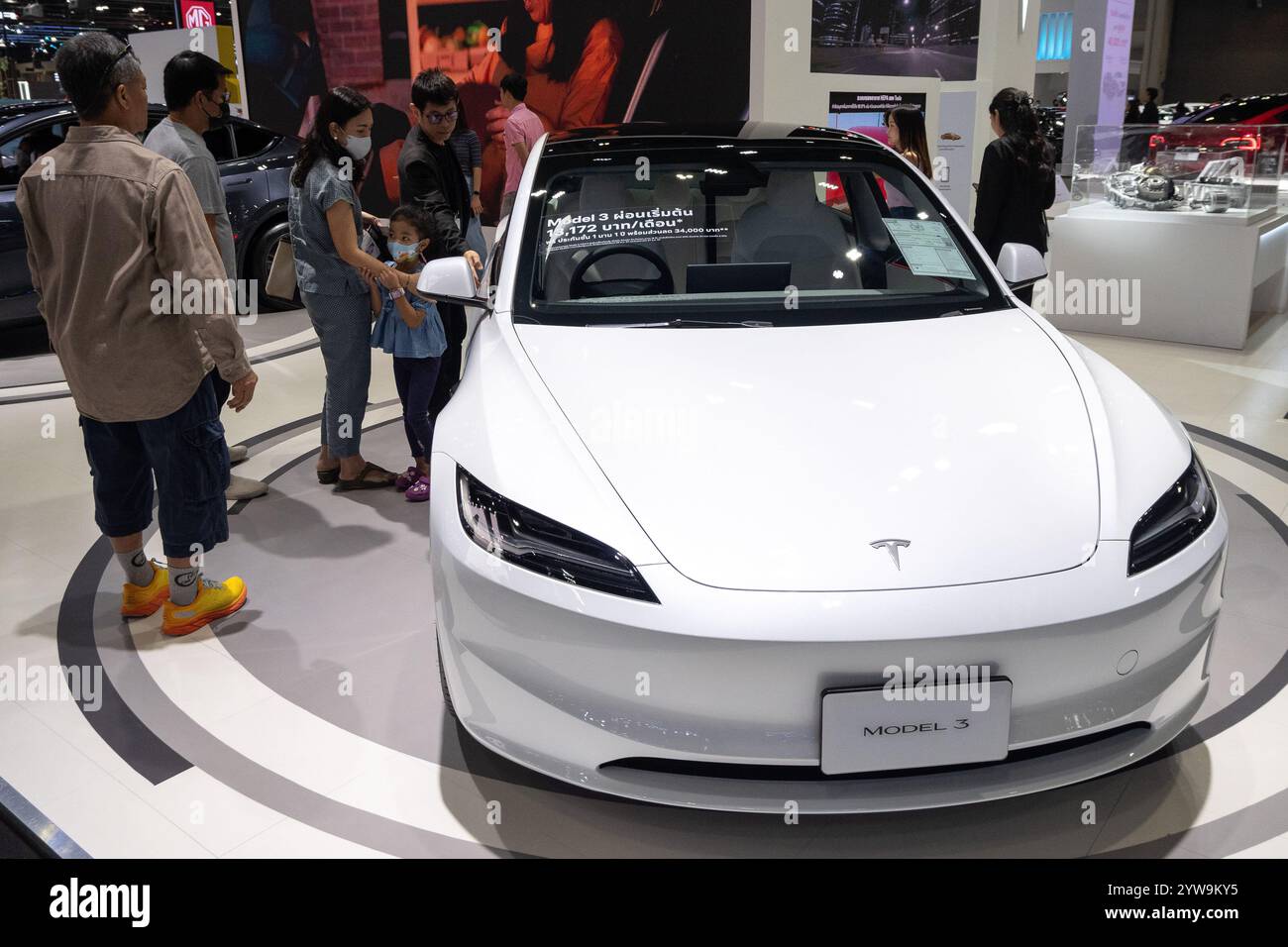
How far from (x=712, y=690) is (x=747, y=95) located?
7605 mm

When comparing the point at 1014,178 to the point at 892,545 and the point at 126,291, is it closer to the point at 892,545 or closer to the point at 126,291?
the point at 892,545

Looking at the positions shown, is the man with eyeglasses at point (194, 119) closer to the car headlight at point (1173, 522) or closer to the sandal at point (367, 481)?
the sandal at point (367, 481)

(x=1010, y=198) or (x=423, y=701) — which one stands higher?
(x=1010, y=198)

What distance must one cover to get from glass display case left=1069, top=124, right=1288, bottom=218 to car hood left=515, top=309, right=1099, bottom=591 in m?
4.53

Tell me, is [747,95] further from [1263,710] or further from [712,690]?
[712,690]

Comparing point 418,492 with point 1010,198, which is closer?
point 418,492

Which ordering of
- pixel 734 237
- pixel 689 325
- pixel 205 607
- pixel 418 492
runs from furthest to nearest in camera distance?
pixel 418 492, pixel 205 607, pixel 734 237, pixel 689 325

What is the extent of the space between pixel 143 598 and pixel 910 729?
2.35 metres

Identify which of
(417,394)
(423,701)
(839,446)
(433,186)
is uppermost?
(433,186)

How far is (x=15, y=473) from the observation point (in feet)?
14.2

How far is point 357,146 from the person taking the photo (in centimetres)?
351

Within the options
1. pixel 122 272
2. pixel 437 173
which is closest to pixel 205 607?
pixel 122 272

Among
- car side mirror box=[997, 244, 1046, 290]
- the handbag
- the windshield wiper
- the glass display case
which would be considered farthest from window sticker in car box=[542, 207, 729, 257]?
the glass display case
